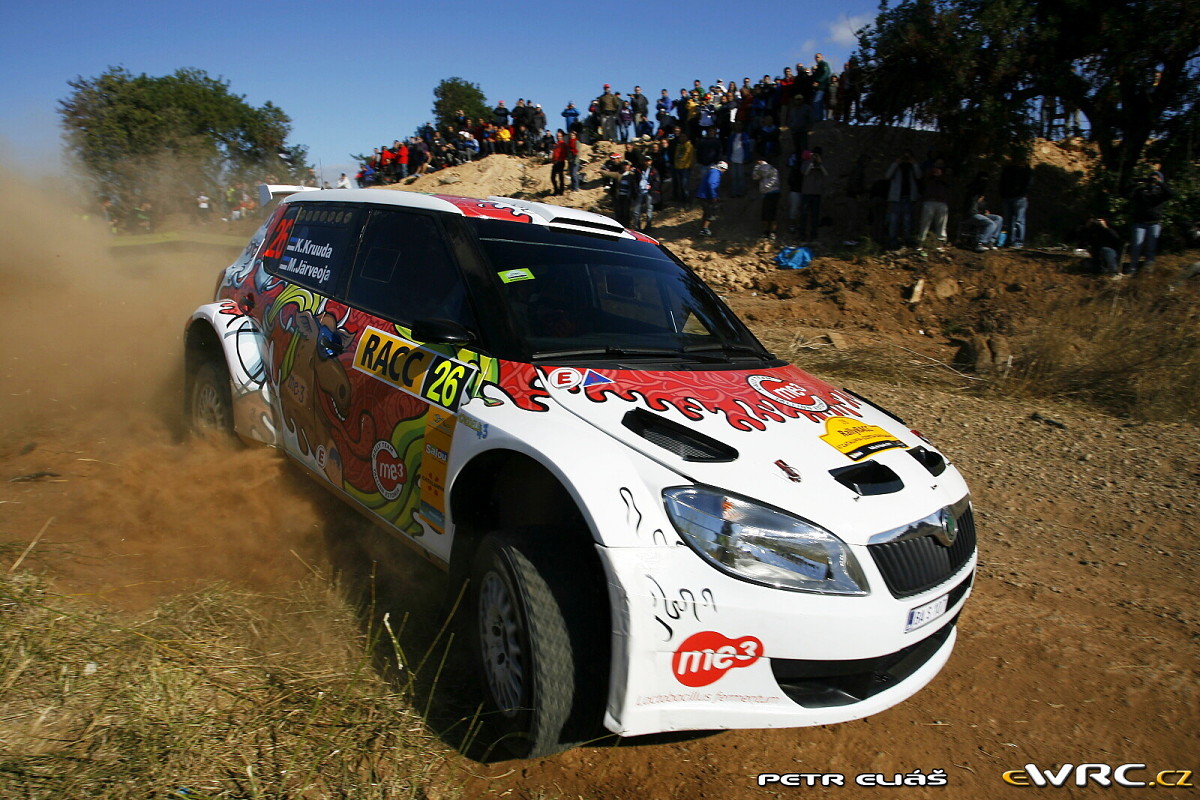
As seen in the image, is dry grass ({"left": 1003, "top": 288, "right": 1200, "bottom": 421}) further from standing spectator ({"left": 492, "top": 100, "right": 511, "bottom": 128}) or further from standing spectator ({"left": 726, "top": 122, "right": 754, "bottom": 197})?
standing spectator ({"left": 492, "top": 100, "right": 511, "bottom": 128})

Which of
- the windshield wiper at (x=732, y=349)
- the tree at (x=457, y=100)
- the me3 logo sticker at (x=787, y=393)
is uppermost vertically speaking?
the tree at (x=457, y=100)

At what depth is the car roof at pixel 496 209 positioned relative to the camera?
3.98m

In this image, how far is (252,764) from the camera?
2.58 m

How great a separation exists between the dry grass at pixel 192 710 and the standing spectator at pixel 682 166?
17.6m

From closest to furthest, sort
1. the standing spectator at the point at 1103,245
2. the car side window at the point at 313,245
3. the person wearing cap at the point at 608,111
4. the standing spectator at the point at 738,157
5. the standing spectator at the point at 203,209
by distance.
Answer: the car side window at the point at 313,245 < the standing spectator at the point at 1103,245 < the standing spectator at the point at 738,157 < the person wearing cap at the point at 608,111 < the standing spectator at the point at 203,209

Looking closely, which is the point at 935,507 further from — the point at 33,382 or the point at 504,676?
the point at 33,382

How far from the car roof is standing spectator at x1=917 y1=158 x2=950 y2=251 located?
12.2 m

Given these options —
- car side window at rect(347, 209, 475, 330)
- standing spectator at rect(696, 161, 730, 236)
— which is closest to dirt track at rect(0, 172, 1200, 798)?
car side window at rect(347, 209, 475, 330)

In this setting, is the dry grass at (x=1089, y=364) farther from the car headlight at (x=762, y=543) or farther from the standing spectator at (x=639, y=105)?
the standing spectator at (x=639, y=105)

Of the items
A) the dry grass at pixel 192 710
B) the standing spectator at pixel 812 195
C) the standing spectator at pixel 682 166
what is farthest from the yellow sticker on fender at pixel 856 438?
the standing spectator at pixel 682 166

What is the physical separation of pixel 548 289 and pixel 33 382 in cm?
647

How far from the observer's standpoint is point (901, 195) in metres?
15.3

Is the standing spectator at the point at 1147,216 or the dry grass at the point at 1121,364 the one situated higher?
the standing spectator at the point at 1147,216

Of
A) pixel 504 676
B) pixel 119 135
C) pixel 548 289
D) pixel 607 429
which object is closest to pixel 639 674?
pixel 504 676
